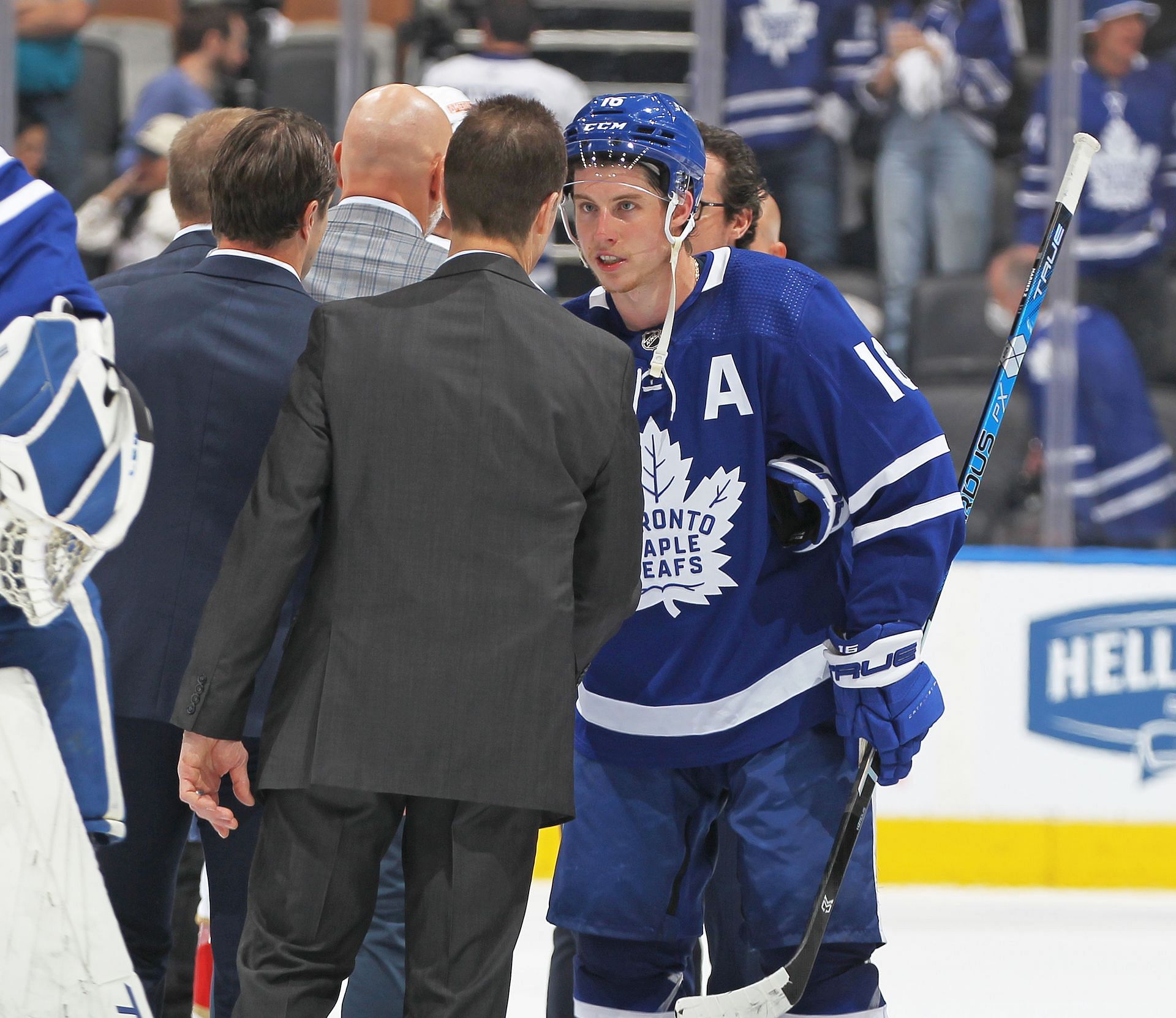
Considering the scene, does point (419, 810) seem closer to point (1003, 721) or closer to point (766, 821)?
point (766, 821)

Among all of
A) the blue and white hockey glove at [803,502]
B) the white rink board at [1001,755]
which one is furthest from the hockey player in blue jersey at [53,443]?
the white rink board at [1001,755]

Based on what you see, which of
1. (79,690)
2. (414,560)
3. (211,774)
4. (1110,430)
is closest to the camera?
(79,690)

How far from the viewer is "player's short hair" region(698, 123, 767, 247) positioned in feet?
8.14

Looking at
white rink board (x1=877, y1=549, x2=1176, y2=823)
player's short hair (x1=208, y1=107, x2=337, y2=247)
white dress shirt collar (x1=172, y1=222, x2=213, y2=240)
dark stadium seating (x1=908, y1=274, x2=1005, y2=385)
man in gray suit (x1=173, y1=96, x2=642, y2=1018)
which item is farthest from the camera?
dark stadium seating (x1=908, y1=274, x2=1005, y2=385)

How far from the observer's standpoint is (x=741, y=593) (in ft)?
6.57

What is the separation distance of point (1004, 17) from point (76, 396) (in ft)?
11.8

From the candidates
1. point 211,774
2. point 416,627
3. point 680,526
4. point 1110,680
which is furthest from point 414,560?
point 1110,680

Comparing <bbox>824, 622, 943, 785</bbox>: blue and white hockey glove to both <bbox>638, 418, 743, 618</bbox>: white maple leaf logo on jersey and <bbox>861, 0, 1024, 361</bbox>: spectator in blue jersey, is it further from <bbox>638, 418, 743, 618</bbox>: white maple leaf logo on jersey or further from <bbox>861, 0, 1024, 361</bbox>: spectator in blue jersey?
<bbox>861, 0, 1024, 361</bbox>: spectator in blue jersey

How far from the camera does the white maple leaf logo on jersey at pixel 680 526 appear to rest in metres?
1.99

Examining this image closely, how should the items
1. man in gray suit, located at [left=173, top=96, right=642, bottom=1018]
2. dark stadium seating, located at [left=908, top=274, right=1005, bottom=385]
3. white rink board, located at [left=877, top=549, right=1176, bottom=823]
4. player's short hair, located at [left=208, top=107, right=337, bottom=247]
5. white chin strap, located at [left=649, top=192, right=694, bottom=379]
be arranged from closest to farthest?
man in gray suit, located at [left=173, top=96, right=642, bottom=1018] → player's short hair, located at [left=208, top=107, right=337, bottom=247] → white chin strap, located at [left=649, top=192, right=694, bottom=379] → white rink board, located at [left=877, top=549, right=1176, bottom=823] → dark stadium seating, located at [left=908, top=274, right=1005, bottom=385]

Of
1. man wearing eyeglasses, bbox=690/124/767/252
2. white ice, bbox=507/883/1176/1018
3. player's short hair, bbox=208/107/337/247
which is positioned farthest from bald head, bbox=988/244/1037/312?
player's short hair, bbox=208/107/337/247

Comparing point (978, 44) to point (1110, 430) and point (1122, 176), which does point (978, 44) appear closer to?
point (1122, 176)

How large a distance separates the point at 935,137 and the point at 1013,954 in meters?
2.16

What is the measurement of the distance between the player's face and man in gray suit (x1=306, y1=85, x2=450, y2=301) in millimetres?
273
